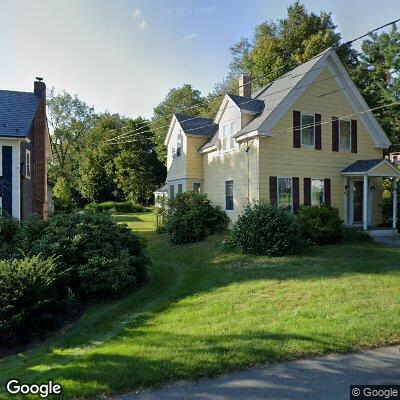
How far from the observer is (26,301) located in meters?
7.39

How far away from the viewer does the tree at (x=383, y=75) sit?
26.3 m

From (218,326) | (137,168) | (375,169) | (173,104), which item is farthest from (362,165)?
(173,104)

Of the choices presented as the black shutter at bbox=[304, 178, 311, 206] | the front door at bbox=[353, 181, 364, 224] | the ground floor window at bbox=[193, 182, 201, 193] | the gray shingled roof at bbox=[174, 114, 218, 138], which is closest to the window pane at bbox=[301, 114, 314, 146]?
the black shutter at bbox=[304, 178, 311, 206]

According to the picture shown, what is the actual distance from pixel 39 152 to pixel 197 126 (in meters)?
9.77

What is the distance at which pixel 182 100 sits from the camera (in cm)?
5359

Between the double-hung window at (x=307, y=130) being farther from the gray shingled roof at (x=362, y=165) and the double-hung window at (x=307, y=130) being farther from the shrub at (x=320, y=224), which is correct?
the shrub at (x=320, y=224)

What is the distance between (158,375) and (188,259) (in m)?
9.30

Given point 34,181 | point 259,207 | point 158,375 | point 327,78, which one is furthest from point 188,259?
point 34,181

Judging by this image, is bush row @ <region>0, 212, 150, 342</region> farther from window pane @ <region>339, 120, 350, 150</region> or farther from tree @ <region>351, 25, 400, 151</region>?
tree @ <region>351, 25, 400, 151</region>

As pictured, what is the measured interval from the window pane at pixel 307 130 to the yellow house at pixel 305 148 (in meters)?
0.05

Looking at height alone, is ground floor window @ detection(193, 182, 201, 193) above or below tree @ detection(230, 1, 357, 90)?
below

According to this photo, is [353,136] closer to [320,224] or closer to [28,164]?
[320,224]

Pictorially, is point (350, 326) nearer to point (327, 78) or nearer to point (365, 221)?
point (365, 221)

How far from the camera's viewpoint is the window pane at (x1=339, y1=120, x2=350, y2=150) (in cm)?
1862
